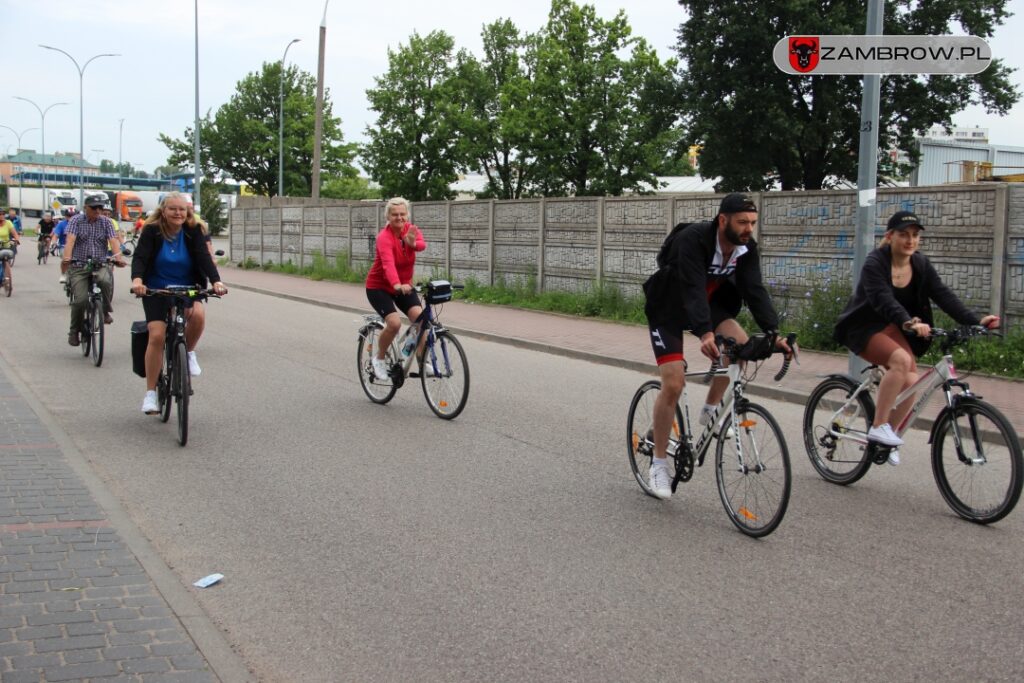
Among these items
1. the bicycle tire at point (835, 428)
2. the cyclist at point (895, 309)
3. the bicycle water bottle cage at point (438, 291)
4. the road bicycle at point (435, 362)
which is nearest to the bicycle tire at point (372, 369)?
the road bicycle at point (435, 362)

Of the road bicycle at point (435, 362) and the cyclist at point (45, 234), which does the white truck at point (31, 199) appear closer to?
the cyclist at point (45, 234)

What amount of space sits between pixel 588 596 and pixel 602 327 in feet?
38.4

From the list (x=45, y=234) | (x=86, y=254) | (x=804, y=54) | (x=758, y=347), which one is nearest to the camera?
(x=758, y=347)

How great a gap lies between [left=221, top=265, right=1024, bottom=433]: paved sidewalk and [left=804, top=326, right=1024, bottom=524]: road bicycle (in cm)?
138

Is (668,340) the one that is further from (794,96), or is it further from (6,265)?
(794,96)

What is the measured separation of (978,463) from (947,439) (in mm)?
261

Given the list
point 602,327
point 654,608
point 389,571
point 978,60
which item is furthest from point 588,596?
point 602,327

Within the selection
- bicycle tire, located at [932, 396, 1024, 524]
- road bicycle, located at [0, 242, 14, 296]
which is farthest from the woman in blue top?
road bicycle, located at [0, 242, 14, 296]

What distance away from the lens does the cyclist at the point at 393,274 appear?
866 cm

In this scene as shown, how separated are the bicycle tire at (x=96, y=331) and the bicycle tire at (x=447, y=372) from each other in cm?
460

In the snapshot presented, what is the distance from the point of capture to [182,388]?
7.36m

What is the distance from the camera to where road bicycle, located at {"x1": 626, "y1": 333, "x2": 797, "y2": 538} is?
516 cm

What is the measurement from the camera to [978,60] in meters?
8.02

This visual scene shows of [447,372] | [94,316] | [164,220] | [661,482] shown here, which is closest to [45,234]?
[94,316]
